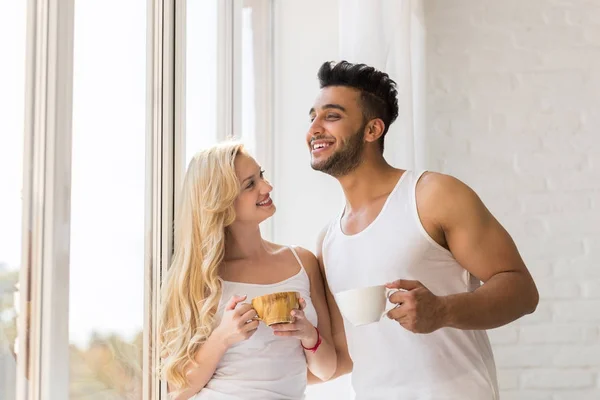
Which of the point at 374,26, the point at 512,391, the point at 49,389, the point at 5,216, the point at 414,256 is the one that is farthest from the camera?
the point at 512,391

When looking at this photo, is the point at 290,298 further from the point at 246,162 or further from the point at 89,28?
the point at 89,28

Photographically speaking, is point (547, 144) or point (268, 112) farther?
point (547, 144)

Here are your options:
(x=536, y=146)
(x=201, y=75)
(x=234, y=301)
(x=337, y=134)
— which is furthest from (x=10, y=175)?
(x=536, y=146)

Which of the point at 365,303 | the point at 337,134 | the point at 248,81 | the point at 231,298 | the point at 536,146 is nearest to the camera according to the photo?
the point at 365,303

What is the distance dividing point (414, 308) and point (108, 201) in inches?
26.4

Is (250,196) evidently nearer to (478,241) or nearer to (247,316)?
(247,316)

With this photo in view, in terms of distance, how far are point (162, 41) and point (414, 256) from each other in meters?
0.85

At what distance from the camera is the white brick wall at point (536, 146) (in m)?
2.91

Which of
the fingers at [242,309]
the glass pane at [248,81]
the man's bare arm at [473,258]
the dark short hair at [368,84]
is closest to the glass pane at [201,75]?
the glass pane at [248,81]

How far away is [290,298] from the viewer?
1583 millimetres

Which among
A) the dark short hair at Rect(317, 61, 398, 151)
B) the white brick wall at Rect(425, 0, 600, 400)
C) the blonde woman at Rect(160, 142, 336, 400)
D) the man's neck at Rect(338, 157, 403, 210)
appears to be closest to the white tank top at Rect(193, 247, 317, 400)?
the blonde woman at Rect(160, 142, 336, 400)

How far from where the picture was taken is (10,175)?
123 cm

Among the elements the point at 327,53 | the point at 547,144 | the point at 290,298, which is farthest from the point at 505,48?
the point at 290,298

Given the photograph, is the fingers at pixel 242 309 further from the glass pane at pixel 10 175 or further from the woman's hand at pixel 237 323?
the glass pane at pixel 10 175
